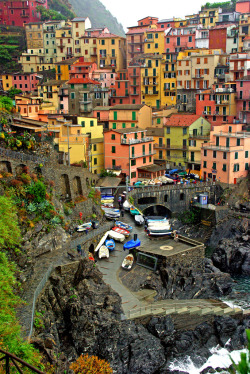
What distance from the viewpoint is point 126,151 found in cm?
6222

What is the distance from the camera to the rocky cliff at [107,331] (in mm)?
28531

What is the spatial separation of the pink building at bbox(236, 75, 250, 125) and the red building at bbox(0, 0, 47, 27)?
5902 cm

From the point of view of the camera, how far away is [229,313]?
3525cm

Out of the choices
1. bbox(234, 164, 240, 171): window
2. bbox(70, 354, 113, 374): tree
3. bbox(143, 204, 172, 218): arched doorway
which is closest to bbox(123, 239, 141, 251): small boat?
bbox(70, 354, 113, 374): tree

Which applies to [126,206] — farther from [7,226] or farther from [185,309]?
[7,226]

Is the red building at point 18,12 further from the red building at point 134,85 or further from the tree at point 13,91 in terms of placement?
the red building at point 134,85

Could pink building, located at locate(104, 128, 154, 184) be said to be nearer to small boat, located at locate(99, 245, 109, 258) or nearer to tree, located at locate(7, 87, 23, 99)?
small boat, located at locate(99, 245, 109, 258)

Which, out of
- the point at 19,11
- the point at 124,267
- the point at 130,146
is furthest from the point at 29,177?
the point at 19,11

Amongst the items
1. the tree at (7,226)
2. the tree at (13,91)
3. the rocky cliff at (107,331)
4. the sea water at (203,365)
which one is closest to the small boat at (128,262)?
the rocky cliff at (107,331)

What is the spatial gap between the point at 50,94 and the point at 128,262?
48.6 meters

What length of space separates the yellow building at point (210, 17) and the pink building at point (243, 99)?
105ft

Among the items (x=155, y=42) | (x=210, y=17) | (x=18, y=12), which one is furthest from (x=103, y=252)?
(x=18, y=12)

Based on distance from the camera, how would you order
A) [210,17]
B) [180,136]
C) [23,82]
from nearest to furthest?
[180,136]
[23,82]
[210,17]

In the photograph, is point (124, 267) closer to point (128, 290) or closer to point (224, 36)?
point (128, 290)
